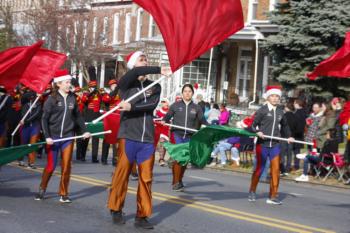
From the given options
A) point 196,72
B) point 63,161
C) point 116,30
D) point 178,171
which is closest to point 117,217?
point 63,161

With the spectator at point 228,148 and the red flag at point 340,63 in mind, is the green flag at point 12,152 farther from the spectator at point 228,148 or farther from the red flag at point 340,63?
the spectator at point 228,148

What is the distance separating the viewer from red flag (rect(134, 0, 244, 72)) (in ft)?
32.9

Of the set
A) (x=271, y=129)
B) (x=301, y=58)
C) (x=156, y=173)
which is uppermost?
(x=301, y=58)

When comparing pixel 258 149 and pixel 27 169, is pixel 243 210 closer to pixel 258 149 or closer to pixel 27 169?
pixel 258 149

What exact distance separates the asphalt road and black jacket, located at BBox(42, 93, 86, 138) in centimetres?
108

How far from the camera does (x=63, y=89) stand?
12062mm

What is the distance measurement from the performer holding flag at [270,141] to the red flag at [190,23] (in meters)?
3.08

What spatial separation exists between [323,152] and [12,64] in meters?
8.76

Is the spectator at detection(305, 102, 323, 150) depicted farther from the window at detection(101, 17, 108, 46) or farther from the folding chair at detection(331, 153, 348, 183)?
the window at detection(101, 17, 108, 46)

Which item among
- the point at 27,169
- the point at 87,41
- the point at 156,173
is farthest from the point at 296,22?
the point at 87,41

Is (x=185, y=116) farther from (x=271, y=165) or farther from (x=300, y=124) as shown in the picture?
(x=300, y=124)

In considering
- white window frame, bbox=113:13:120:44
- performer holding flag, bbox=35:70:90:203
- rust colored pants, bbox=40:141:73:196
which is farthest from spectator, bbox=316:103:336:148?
white window frame, bbox=113:13:120:44

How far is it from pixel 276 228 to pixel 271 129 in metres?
3.24

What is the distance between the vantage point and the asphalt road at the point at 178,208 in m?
10.0
